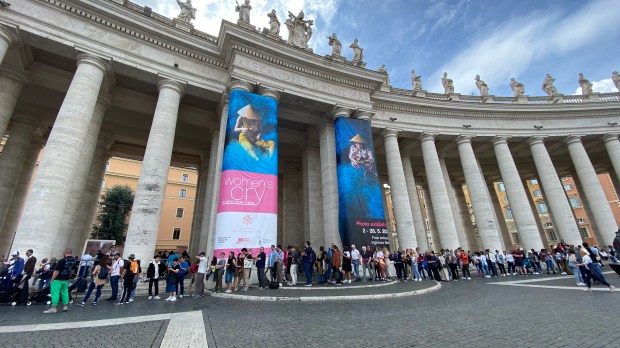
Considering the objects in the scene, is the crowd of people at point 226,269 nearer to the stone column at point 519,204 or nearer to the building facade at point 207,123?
the building facade at point 207,123

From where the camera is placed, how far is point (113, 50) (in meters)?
12.4

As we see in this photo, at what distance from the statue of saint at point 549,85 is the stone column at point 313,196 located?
21406mm

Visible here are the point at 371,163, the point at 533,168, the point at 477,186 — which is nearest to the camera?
the point at 371,163

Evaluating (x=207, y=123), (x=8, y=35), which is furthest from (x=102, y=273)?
(x=207, y=123)

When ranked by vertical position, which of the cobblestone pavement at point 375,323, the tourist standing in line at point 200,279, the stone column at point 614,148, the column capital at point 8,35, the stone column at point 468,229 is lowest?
the cobblestone pavement at point 375,323

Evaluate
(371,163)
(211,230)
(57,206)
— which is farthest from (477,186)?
(57,206)

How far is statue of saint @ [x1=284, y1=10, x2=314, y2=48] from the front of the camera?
16.4 meters

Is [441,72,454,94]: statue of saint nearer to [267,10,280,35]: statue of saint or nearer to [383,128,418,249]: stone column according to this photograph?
[383,128,418,249]: stone column

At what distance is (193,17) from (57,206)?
12.2 metres

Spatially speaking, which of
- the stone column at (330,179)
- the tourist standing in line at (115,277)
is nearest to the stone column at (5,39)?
the tourist standing in line at (115,277)

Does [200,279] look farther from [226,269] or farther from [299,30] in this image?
[299,30]

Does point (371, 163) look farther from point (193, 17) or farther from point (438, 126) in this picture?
point (193, 17)

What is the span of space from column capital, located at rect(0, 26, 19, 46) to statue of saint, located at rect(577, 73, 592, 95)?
125ft

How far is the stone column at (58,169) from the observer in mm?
9102
